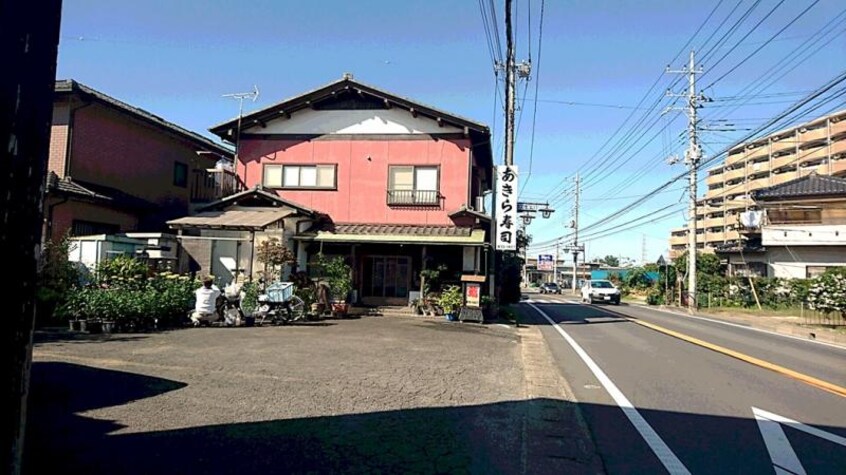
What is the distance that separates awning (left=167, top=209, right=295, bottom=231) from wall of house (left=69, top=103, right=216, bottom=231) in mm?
3099

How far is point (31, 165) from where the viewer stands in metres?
2.22

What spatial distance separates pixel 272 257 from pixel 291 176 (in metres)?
5.37

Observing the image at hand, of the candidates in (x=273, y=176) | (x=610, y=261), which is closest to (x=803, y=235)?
(x=273, y=176)

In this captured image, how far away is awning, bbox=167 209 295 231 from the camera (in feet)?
54.6

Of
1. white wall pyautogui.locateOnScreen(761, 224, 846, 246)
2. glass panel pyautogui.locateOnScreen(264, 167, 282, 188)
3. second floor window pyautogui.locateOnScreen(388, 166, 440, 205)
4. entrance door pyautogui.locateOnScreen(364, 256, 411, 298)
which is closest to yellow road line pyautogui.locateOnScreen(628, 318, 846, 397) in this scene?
entrance door pyautogui.locateOnScreen(364, 256, 411, 298)

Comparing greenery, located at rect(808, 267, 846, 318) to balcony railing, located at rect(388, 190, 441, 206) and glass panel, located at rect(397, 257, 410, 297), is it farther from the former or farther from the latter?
glass panel, located at rect(397, 257, 410, 297)

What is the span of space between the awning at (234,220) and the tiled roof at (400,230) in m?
2.06

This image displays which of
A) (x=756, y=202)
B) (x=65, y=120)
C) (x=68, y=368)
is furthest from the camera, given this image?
(x=756, y=202)

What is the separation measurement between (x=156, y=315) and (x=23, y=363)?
11030mm

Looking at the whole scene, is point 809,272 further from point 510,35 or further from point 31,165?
point 31,165

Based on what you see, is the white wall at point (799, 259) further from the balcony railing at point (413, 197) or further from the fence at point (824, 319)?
the balcony railing at point (413, 197)

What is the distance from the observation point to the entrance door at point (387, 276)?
20.6m

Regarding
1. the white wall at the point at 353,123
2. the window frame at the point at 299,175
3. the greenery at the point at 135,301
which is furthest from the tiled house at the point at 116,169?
the white wall at the point at 353,123

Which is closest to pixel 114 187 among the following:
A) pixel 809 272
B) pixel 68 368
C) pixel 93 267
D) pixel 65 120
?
pixel 65 120
